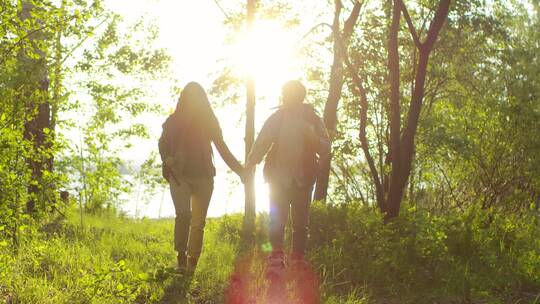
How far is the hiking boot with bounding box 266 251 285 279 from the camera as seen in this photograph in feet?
18.2

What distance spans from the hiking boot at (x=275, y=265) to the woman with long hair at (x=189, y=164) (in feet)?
2.91

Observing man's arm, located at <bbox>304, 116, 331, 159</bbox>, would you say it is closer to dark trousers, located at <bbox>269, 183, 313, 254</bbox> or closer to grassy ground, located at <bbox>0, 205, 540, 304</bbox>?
dark trousers, located at <bbox>269, 183, 313, 254</bbox>

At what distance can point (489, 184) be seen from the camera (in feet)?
37.9

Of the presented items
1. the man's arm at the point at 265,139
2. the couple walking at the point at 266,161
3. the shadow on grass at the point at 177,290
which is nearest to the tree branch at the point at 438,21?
the couple walking at the point at 266,161

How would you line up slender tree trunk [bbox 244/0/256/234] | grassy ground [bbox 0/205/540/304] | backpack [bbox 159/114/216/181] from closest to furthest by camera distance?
grassy ground [bbox 0/205/540/304] < backpack [bbox 159/114/216/181] < slender tree trunk [bbox 244/0/256/234]

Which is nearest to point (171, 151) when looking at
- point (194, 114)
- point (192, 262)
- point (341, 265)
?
point (194, 114)

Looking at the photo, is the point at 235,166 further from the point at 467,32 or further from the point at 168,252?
the point at 467,32

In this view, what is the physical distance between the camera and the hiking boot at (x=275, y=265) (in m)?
5.55

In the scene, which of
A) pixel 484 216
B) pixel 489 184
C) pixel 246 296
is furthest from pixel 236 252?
pixel 489 184

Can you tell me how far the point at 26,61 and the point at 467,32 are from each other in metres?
12.0

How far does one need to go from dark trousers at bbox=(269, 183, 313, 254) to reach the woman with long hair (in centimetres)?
76

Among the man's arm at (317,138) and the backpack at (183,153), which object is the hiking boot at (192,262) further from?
the man's arm at (317,138)

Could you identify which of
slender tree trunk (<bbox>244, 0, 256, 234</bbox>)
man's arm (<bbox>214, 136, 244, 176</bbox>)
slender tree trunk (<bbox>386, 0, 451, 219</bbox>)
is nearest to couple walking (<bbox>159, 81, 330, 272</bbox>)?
man's arm (<bbox>214, 136, 244, 176</bbox>)

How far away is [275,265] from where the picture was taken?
5.63m
